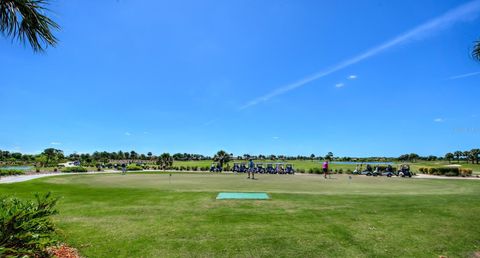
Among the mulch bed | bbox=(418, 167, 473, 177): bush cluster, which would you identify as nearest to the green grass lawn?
the mulch bed

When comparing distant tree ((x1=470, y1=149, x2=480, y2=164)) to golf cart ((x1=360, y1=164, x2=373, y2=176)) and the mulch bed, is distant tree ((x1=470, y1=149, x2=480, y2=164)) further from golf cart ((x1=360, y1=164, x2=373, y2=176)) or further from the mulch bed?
the mulch bed

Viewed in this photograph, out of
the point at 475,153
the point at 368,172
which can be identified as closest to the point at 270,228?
the point at 368,172

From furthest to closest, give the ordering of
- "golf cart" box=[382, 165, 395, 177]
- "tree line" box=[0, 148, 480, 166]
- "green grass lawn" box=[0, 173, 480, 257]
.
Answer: "tree line" box=[0, 148, 480, 166] → "golf cart" box=[382, 165, 395, 177] → "green grass lawn" box=[0, 173, 480, 257]

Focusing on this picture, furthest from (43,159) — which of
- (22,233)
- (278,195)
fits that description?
(22,233)

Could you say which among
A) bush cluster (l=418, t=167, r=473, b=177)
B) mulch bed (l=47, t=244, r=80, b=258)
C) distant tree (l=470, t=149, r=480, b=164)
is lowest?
mulch bed (l=47, t=244, r=80, b=258)

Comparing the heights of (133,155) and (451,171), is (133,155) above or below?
above

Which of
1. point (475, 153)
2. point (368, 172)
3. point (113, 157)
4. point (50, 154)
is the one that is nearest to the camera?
point (368, 172)

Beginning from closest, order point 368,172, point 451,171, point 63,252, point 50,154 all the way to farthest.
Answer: point 63,252 < point 451,171 < point 368,172 < point 50,154

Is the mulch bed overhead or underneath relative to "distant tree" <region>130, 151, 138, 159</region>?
underneath

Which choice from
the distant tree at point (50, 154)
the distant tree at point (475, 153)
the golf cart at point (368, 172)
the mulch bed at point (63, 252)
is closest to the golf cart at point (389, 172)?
the golf cart at point (368, 172)

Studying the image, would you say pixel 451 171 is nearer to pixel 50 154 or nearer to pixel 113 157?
pixel 50 154

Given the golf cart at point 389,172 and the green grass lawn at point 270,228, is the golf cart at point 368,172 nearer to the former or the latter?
the golf cart at point 389,172

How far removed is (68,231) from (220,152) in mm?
73817

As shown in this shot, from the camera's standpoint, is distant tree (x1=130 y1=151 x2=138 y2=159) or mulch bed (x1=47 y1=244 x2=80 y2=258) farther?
distant tree (x1=130 y1=151 x2=138 y2=159)
